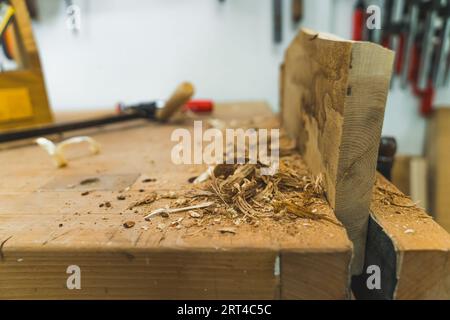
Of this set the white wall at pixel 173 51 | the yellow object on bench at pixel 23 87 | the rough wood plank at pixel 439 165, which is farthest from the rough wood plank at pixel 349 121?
the rough wood plank at pixel 439 165

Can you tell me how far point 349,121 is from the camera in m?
0.45

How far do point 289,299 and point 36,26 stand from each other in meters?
1.71

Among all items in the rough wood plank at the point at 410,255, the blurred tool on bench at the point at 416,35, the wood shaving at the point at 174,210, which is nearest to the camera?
A: the rough wood plank at the point at 410,255

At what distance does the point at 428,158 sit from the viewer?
1598 millimetres

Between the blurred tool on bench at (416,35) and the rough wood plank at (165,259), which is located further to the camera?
the blurred tool on bench at (416,35)

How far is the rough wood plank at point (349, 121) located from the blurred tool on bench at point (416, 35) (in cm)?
95

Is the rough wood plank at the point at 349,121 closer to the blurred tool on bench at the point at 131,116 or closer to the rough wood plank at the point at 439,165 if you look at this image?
the blurred tool on bench at the point at 131,116

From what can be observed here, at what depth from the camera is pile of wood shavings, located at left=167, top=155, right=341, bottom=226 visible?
0.49m

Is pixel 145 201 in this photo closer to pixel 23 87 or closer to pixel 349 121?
pixel 349 121

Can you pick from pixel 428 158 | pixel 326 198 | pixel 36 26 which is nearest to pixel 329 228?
pixel 326 198

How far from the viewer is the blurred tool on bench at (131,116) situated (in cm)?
100

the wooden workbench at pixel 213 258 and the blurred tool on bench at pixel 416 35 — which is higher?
the blurred tool on bench at pixel 416 35

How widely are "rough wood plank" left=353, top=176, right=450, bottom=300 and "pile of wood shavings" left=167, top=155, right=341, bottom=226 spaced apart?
73mm

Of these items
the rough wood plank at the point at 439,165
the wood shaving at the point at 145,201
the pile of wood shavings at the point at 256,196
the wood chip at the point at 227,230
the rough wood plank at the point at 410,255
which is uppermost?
the pile of wood shavings at the point at 256,196
